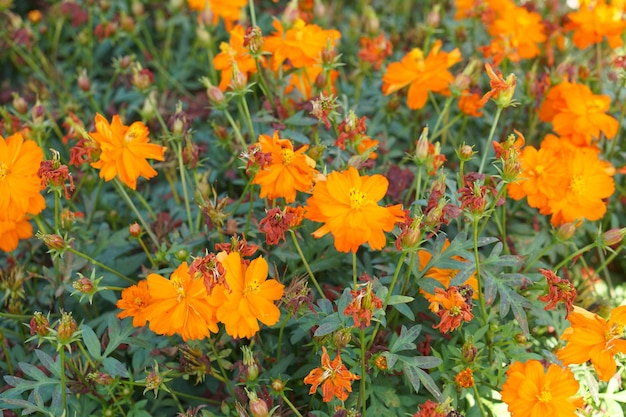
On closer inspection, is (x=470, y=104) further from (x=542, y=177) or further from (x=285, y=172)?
(x=285, y=172)

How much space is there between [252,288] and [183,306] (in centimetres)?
13

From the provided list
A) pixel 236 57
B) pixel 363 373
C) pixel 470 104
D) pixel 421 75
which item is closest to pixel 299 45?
pixel 236 57

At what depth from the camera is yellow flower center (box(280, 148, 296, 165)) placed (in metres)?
1.28

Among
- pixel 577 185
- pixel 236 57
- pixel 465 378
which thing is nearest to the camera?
pixel 465 378

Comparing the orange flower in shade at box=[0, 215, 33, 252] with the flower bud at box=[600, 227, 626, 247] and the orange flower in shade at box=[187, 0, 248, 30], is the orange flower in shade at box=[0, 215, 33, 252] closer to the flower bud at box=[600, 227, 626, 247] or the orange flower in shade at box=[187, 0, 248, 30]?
the orange flower in shade at box=[187, 0, 248, 30]

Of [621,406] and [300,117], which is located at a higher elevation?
[300,117]

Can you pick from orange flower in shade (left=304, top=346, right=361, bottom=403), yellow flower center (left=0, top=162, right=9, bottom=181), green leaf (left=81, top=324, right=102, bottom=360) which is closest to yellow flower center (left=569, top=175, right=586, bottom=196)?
orange flower in shade (left=304, top=346, right=361, bottom=403)

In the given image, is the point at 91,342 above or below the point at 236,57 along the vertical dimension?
below

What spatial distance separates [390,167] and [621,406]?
2.53ft

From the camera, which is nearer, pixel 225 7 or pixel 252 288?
pixel 252 288

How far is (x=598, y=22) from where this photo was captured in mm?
1812

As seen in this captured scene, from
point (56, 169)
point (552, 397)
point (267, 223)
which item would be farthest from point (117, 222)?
point (552, 397)

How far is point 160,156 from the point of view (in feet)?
4.75

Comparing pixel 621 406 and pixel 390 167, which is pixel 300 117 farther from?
pixel 621 406
